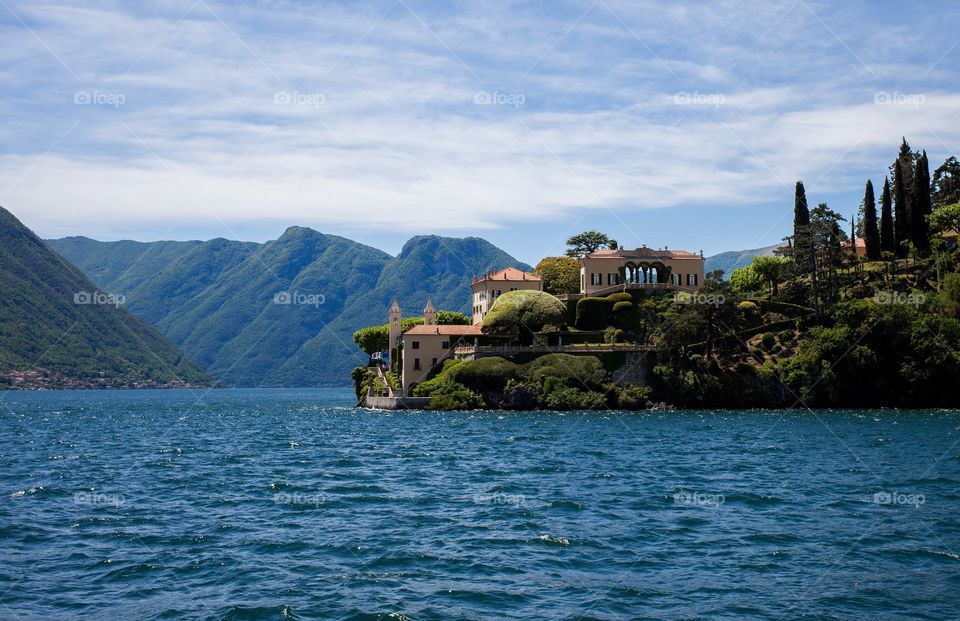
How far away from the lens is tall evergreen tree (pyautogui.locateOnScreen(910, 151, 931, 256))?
347ft

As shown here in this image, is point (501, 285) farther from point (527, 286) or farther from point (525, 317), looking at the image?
A: point (525, 317)

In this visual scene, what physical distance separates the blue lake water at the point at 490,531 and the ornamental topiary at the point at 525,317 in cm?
4489

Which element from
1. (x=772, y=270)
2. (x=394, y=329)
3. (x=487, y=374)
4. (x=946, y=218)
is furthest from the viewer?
(x=394, y=329)

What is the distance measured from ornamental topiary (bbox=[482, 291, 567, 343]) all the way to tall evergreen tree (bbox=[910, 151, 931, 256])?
43657mm

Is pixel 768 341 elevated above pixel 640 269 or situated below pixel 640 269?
below

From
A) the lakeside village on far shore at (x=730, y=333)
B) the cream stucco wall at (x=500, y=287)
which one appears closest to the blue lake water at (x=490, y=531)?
the lakeside village on far shore at (x=730, y=333)

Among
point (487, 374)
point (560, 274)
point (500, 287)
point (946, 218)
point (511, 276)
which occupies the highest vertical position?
point (946, 218)

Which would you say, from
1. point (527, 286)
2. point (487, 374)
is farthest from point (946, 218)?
point (487, 374)

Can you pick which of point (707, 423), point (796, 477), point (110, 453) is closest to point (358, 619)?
point (796, 477)

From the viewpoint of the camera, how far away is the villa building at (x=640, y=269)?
4424 inches

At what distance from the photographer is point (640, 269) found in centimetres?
11444

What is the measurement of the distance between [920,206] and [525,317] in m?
49.7

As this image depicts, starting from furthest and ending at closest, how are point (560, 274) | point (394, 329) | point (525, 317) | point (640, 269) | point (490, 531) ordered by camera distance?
point (560, 274) → point (394, 329) → point (640, 269) → point (525, 317) → point (490, 531)

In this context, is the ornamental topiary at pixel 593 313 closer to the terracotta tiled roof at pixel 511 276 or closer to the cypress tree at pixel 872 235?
the terracotta tiled roof at pixel 511 276
